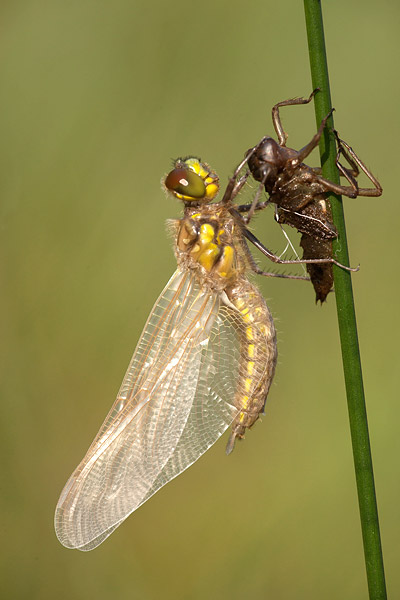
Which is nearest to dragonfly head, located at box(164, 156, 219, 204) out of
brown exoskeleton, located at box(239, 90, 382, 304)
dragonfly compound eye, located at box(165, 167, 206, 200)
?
dragonfly compound eye, located at box(165, 167, 206, 200)

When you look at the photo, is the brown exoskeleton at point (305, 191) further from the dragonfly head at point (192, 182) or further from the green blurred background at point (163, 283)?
the green blurred background at point (163, 283)

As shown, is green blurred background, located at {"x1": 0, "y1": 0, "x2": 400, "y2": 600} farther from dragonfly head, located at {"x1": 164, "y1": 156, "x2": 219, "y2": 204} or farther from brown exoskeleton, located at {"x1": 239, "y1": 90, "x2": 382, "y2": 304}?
brown exoskeleton, located at {"x1": 239, "y1": 90, "x2": 382, "y2": 304}

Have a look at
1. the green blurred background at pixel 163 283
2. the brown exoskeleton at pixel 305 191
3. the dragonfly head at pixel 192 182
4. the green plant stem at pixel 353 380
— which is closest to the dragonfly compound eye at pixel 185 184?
the dragonfly head at pixel 192 182

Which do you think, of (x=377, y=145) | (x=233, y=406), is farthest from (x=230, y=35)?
(x=233, y=406)

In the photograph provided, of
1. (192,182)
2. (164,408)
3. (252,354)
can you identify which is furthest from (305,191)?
(164,408)

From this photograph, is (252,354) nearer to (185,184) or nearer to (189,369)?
(189,369)

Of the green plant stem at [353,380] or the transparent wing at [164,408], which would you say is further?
the transparent wing at [164,408]

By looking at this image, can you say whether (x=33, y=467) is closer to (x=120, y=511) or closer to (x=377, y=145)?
(x=120, y=511)
